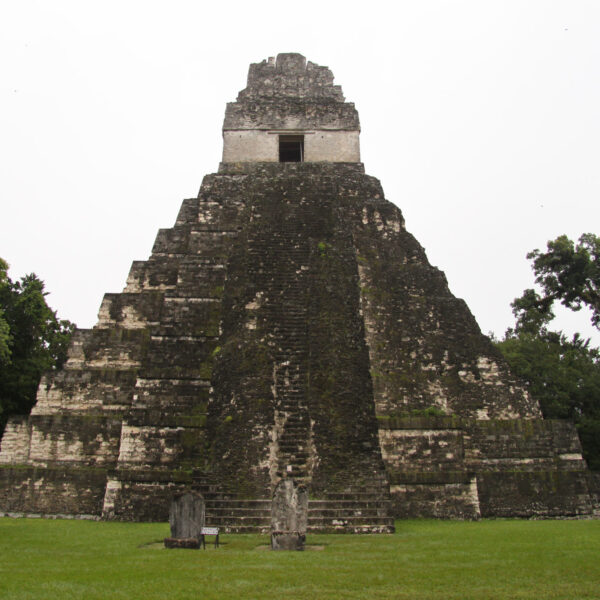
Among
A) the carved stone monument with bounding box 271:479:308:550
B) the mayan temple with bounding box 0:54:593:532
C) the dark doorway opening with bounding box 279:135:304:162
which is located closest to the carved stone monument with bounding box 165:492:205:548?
the carved stone monument with bounding box 271:479:308:550

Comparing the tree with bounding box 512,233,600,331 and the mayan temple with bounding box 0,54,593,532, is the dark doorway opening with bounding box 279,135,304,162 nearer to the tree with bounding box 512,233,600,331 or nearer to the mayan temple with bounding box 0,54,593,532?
the mayan temple with bounding box 0,54,593,532

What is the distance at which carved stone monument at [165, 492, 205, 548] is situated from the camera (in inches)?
294

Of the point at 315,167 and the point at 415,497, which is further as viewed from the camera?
the point at 315,167

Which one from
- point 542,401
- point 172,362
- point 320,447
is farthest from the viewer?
point 542,401

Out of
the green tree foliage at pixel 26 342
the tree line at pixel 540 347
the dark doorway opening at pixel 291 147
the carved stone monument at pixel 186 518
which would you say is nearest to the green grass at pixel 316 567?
the carved stone monument at pixel 186 518

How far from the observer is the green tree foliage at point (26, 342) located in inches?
795

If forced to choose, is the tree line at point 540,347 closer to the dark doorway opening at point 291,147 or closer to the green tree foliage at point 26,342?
the green tree foliage at point 26,342

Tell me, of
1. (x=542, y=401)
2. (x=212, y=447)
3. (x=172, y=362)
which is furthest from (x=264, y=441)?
(x=542, y=401)

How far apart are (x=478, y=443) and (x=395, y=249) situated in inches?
217

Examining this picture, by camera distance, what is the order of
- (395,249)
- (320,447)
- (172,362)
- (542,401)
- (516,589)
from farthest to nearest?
1. (542,401)
2. (395,249)
3. (172,362)
4. (320,447)
5. (516,589)

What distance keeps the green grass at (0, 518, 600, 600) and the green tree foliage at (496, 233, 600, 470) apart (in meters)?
13.1

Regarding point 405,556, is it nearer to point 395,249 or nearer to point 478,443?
point 478,443

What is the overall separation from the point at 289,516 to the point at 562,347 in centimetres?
2684

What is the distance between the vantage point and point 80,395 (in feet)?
43.3
